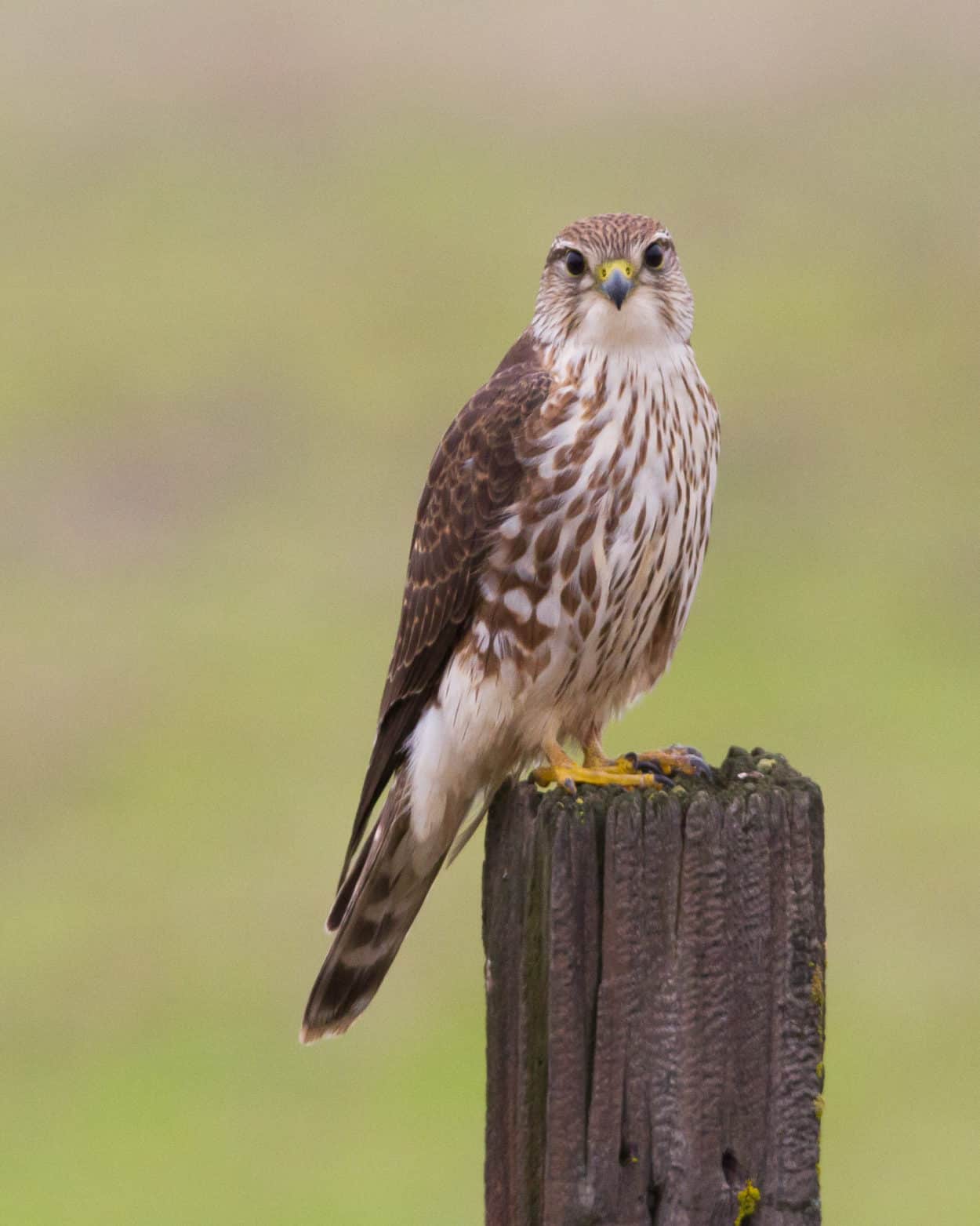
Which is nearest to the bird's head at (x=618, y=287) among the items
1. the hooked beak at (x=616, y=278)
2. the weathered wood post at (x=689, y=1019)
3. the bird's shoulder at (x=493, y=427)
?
the hooked beak at (x=616, y=278)

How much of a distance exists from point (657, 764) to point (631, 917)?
1.01 meters

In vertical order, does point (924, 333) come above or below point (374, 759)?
above

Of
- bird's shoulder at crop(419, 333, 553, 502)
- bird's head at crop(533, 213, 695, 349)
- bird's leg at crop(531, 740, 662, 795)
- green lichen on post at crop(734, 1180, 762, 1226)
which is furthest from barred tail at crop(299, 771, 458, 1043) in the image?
green lichen on post at crop(734, 1180, 762, 1226)

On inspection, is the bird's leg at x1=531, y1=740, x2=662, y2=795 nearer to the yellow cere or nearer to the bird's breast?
the bird's breast

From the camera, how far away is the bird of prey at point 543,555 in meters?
4.64

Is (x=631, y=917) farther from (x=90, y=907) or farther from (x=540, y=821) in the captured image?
(x=90, y=907)

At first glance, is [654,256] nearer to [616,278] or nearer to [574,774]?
[616,278]

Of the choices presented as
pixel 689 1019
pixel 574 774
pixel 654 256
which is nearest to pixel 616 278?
pixel 654 256

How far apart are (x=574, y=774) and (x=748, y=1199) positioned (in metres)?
1.12

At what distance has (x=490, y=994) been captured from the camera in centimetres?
345

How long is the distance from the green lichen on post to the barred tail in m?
1.49

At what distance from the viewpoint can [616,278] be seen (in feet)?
15.4

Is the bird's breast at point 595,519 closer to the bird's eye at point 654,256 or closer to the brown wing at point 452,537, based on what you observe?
the brown wing at point 452,537

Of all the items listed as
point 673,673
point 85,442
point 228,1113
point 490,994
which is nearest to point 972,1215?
point 228,1113
